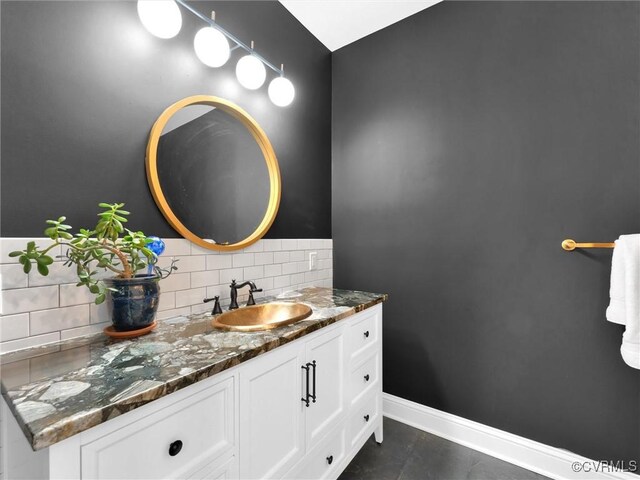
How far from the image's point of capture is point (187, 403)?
73 cm

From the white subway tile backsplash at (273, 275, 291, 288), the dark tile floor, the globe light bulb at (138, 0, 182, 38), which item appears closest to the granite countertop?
the white subway tile backsplash at (273, 275, 291, 288)

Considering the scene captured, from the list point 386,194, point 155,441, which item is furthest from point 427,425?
point 155,441

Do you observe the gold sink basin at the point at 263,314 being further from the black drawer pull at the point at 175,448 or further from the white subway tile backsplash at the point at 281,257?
the black drawer pull at the point at 175,448

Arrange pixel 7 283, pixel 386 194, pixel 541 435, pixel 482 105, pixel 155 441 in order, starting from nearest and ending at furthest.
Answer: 1. pixel 155 441
2. pixel 7 283
3. pixel 541 435
4. pixel 482 105
5. pixel 386 194

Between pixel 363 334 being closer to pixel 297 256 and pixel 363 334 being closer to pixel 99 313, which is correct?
pixel 297 256

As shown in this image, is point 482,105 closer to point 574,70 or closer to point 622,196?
point 574,70

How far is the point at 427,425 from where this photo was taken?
1801 millimetres

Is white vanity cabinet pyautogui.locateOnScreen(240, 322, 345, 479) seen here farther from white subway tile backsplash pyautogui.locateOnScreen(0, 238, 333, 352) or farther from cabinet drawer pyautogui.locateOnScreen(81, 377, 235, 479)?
white subway tile backsplash pyautogui.locateOnScreen(0, 238, 333, 352)

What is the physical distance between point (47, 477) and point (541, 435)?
78.8 inches

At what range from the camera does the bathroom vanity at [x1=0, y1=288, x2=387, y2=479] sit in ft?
1.87

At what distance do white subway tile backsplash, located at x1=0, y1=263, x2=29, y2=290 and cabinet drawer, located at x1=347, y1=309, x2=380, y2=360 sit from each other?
1185 mm

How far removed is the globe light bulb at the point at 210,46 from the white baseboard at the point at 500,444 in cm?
221

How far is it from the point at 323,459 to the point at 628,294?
1437 millimetres
